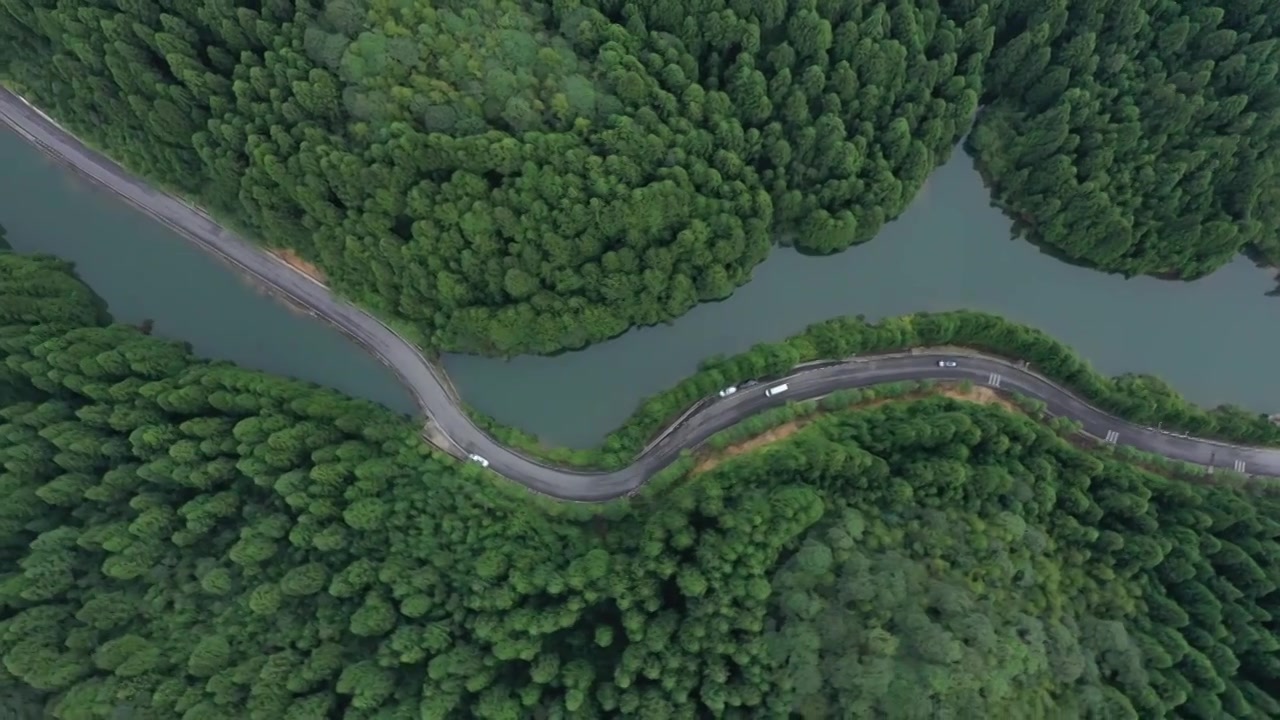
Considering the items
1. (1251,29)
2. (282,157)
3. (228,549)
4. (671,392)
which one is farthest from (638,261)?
(1251,29)

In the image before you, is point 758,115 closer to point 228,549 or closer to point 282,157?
point 282,157

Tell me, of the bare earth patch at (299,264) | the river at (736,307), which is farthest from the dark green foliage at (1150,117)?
the bare earth patch at (299,264)

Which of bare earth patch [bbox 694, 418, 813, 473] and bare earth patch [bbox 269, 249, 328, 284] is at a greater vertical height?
bare earth patch [bbox 694, 418, 813, 473]

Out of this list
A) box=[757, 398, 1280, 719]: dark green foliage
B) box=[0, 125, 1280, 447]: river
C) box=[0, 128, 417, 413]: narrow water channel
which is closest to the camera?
box=[757, 398, 1280, 719]: dark green foliage

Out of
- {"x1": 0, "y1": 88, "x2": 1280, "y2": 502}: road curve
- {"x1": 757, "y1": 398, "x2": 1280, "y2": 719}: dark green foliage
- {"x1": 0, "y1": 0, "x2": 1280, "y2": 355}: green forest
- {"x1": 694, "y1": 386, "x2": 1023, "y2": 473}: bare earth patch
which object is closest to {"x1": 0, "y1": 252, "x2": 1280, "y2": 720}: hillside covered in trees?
{"x1": 757, "y1": 398, "x2": 1280, "y2": 719}: dark green foliage

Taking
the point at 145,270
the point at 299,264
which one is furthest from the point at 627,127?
the point at 145,270

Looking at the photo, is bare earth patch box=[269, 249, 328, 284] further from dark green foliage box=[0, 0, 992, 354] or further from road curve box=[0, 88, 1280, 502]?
dark green foliage box=[0, 0, 992, 354]
